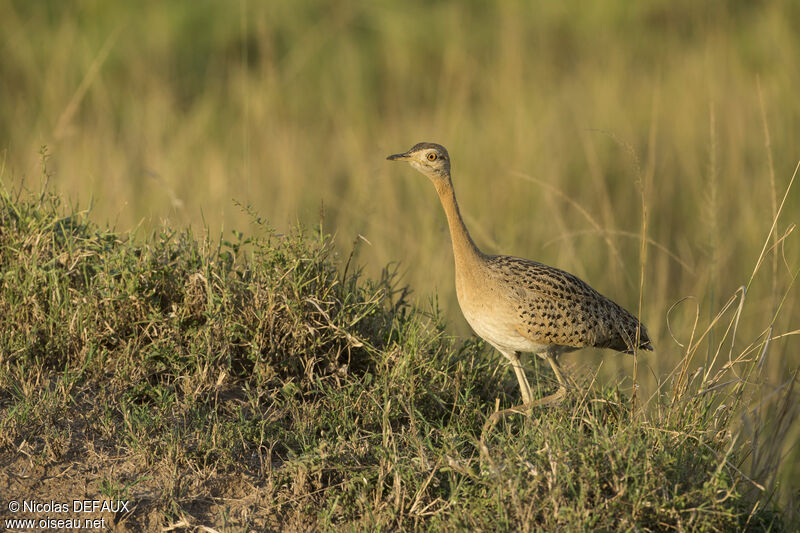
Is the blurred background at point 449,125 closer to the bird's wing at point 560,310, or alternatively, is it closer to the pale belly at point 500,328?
the bird's wing at point 560,310

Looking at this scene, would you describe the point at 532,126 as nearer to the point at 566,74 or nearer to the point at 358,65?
the point at 566,74

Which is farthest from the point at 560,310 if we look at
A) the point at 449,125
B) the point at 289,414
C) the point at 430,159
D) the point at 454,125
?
the point at 449,125

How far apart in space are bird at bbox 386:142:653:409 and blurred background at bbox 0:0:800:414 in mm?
1706

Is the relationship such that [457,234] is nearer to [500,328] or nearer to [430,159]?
[430,159]

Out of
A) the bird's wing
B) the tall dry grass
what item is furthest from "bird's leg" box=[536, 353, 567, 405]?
the tall dry grass

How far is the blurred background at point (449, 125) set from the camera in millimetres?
6742

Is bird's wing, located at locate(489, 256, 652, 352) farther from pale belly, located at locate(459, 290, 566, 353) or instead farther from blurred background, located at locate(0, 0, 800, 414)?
blurred background, located at locate(0, 0, 800, 414)

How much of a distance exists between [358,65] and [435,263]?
352 cm

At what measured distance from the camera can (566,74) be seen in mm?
9320

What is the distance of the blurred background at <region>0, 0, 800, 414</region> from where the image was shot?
674 cm

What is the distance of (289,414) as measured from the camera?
12.1 ft

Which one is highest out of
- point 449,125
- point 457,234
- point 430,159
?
point 430,159

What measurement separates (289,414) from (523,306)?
42.4 inches

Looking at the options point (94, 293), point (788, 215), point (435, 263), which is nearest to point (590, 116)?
point (788, 215)
